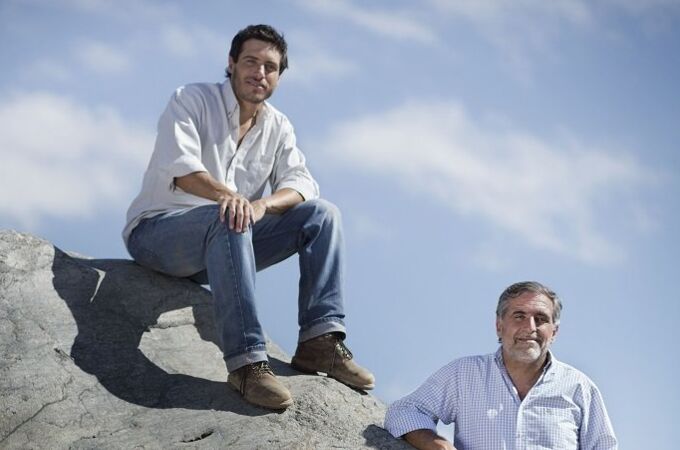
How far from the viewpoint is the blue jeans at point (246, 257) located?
4.80 metres

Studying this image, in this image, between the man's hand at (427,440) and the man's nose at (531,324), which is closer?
the man's hand at (427,440)

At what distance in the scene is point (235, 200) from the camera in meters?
4.96

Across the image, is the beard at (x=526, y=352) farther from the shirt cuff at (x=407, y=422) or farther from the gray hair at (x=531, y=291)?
the shirt cuff at (x=407, y=422)

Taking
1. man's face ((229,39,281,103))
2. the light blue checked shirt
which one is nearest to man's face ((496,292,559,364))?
the light blue checked shirt

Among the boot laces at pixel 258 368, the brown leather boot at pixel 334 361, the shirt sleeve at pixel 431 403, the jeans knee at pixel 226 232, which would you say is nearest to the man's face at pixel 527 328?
the shirt sleeve at pixel 431 403

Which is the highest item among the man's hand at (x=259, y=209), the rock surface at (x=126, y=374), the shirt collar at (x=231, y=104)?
the shirt collar at (x=231, y=104)

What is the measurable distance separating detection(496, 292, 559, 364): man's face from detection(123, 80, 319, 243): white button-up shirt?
5.06 ft

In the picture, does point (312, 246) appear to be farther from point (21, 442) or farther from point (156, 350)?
point (21, 442)

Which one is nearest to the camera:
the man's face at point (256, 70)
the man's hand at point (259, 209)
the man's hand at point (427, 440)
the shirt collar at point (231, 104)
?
the man's hand at point (427, 440)

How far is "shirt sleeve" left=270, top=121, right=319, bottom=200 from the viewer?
225 inches

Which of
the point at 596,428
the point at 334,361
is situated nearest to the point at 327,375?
the point at 334,361

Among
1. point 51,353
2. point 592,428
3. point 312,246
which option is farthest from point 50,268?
point 592,428

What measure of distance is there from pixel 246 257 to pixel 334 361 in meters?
0.88

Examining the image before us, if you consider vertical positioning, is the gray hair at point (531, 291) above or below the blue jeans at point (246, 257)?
above
